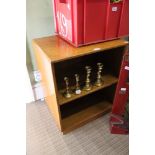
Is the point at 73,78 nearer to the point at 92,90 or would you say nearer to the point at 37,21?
the point at 92,90

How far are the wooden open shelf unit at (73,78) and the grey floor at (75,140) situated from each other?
0.08 meters

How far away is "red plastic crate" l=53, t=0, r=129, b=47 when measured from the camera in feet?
3.45

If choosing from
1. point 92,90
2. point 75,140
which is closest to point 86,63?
point 92,90

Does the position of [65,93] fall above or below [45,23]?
below

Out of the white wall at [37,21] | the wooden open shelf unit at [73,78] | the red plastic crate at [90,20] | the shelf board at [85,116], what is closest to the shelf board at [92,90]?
the wooden open shelf unit at [73,78]

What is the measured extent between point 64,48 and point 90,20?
275 millimetres

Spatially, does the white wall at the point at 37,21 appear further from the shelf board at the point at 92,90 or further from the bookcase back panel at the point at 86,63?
the shelf board at the point at 92,90

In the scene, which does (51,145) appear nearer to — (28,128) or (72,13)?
(28,128)

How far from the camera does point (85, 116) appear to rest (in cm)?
152

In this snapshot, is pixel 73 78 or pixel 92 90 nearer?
pixel 92 90
